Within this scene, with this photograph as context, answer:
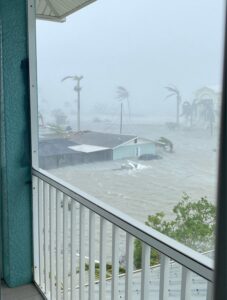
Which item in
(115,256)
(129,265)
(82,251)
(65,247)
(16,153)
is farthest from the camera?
(16,153)

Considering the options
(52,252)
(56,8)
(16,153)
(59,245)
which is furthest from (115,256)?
(56,8)

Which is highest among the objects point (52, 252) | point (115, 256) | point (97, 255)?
point (115, 256)

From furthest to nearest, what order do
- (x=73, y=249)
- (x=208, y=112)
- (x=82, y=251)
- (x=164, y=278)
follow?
(x=73, y=249), (x=82, y=251), (x=164, y=278), (x=208, y=112)

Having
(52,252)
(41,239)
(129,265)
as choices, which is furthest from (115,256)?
(41,239)

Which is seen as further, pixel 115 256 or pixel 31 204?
pixel 31 204

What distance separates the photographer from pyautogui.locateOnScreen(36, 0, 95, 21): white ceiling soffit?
2002 mm

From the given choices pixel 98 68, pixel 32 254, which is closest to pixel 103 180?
pixel 98 68

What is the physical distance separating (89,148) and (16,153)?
2.78 ft

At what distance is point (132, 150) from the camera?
1.47 metres

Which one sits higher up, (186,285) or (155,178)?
(155,178)

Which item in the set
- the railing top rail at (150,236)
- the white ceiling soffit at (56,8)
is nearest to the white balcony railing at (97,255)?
the railing top rail at (150,236)

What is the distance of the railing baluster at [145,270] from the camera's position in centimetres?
130

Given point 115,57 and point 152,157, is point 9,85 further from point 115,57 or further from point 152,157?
point 152,157

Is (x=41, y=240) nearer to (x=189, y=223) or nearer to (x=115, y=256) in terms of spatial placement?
(x=115, y=256)
